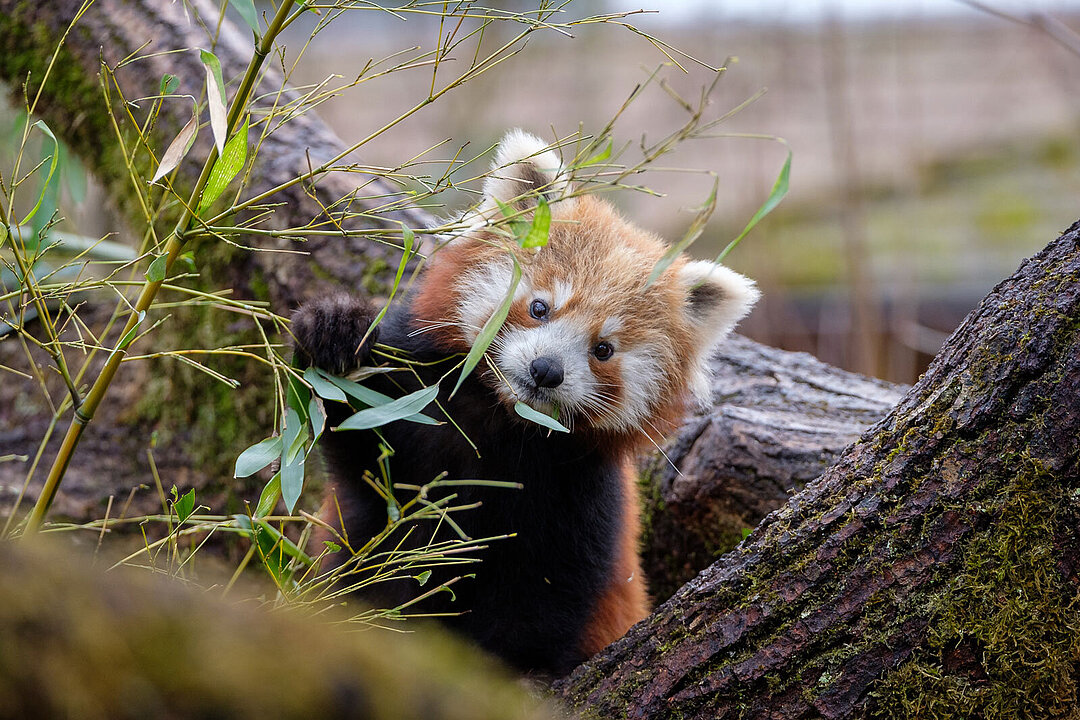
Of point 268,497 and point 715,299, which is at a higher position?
point 715,299

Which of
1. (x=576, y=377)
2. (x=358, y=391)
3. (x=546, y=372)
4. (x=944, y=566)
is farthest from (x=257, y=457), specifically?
(x=944, y=566)

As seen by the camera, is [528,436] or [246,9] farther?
[528,436]

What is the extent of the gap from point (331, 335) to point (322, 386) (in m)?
0.22

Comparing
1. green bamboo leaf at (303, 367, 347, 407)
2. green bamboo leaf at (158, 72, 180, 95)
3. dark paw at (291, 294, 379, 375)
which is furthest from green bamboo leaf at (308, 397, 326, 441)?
green bamboo leaf at (158, 72, 180, 95)

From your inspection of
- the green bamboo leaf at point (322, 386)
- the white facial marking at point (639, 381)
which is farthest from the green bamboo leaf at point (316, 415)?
the white facial marking at point (639, 381)

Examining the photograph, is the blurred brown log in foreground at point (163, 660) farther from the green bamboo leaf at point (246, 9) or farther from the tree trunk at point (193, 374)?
the tree trunk at point (193, 374)

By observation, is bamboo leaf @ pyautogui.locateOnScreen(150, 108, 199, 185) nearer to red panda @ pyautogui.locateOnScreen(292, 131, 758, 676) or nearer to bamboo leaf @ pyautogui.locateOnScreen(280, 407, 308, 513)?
bamboo leaf @ pyautogui.locateOnScreen(280, 407, 308, 513)

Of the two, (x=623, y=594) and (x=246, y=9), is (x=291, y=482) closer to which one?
(x=246, y=9)

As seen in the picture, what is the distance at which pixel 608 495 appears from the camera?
254cm

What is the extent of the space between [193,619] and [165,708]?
0.20ft

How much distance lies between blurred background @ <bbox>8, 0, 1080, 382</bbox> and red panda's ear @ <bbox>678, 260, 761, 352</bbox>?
A: 6.34ft

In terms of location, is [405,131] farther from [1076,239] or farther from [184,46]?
[1076,239]

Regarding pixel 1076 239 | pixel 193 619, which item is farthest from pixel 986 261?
pixel 193 619

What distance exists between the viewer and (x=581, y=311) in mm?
2463
